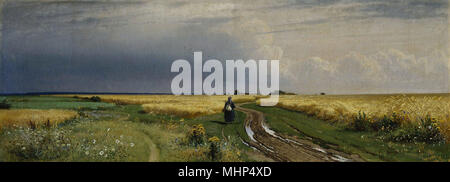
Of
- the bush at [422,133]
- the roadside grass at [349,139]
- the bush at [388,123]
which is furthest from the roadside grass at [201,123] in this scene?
the bush at [422,133]

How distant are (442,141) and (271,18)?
6.00 metres

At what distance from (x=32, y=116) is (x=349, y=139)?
31.0ft

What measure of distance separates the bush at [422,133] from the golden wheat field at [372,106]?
8.8 inches

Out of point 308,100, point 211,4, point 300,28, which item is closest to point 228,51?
point 211,4

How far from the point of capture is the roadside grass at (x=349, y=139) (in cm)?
697

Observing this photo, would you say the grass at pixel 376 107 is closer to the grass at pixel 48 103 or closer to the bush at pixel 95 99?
the bush at pixel 95 99

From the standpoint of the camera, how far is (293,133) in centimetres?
793

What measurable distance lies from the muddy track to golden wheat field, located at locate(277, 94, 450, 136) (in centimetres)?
95

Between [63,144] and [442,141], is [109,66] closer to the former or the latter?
[63,144]

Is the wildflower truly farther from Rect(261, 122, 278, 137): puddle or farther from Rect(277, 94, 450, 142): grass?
Rect(277, 94, 450, 142): grass

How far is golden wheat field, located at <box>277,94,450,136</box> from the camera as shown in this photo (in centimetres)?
796

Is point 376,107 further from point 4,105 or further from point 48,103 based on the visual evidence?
point 4,105

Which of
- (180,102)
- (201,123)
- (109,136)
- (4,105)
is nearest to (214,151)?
(201,123)

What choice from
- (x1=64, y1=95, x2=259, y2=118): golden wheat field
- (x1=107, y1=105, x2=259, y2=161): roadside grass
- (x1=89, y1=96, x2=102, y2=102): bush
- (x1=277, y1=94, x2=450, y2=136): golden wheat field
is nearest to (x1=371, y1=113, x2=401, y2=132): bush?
(x1=277, y1=94, x2=450, y2=136): golden wheat field
